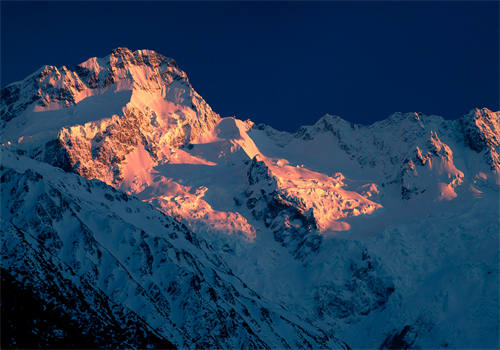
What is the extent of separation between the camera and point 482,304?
192 metres

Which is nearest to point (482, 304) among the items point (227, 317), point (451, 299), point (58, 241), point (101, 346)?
point (451, 299)

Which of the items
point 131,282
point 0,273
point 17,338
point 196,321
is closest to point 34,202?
point 131,282

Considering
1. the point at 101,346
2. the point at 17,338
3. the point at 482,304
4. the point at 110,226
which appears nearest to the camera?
the point at 17,338

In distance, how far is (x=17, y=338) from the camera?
7100 cm

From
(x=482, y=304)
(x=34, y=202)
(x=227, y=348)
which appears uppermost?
(x=34, y=202)

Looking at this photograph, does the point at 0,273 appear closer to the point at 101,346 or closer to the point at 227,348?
the point at 101,346

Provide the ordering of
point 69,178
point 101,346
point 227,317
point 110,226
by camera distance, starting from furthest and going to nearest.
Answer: point 69,178, point 110,226, point 227,317, point 101,346

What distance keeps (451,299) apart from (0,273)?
152 metres

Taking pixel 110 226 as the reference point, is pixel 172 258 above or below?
below

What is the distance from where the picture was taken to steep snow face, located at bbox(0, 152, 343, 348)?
13425 cm

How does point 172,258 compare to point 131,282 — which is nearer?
point 131,282

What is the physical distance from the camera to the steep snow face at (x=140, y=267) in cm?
13425

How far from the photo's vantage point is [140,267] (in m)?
149

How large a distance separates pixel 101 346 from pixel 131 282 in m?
60.6
